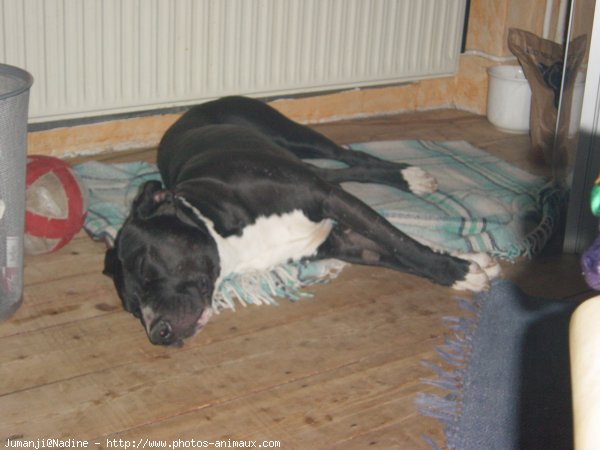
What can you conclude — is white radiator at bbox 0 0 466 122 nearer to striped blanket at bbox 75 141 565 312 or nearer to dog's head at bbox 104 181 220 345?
striped blanket at bbox 75 141 565 312

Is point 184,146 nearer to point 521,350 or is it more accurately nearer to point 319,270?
point 319,270

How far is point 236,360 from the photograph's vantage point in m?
2.15

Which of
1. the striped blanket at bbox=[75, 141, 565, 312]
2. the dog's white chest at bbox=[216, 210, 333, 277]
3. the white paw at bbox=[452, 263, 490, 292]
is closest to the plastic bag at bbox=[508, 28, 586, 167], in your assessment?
the striped blanket at bbox=[75, 141, 565, 312]

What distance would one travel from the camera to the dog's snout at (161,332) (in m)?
2.09

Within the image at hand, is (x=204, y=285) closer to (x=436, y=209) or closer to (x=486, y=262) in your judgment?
(x=486, y=262)

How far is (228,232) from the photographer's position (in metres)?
2.32

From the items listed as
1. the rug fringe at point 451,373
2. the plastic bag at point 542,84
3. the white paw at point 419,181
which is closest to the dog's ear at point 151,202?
the rug fringe at point 451,373

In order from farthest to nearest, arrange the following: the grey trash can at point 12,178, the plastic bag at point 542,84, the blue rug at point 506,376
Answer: the plastic bag at point 542,84, the grey trash can at point 12,178, the blue rug at point 506,376

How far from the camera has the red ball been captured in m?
2.51

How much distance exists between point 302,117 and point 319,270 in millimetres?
1541

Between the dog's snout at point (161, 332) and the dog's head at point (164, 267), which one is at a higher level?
the dog's head at point (164, 267)

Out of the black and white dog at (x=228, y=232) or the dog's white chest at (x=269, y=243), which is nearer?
the black and white dog at (x=228, y=232)

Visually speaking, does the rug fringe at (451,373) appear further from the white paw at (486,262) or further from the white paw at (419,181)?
the white paw at (419,181)

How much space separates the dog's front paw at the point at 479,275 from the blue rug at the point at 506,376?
0.03 meters
